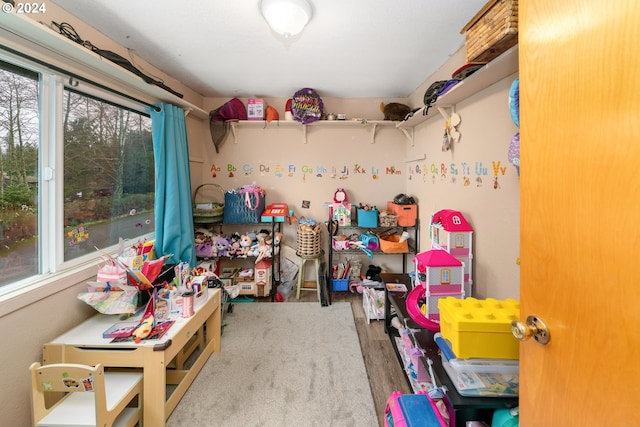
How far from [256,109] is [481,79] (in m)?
2.23

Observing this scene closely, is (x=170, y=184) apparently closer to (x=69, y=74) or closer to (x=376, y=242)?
(x=69, y=74)

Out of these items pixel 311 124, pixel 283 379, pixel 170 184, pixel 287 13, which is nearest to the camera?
pixel 287 13

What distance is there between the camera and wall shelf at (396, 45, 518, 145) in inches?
46.3

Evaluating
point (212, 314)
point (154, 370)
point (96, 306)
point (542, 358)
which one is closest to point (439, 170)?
point (542, 358)

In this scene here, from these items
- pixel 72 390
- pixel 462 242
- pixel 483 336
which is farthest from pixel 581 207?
pixel 72 390

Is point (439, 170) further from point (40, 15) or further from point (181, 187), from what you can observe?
point (40, 15)

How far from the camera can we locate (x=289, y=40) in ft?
5.98

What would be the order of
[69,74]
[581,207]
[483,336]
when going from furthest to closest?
[69,74] < [483,336] < [581,207]

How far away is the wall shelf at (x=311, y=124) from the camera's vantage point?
2.86 meters

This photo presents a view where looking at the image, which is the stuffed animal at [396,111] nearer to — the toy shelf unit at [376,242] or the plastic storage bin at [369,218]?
the plastic storage bin at [369,218]

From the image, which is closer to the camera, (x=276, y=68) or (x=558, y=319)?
(x=558, y=319)

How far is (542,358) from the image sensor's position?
0.64 m

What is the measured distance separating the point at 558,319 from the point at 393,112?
268 centimetres

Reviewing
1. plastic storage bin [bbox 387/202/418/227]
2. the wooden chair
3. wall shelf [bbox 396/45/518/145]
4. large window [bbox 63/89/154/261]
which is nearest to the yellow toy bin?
wall shelf [bbox 396/45/518/145]
